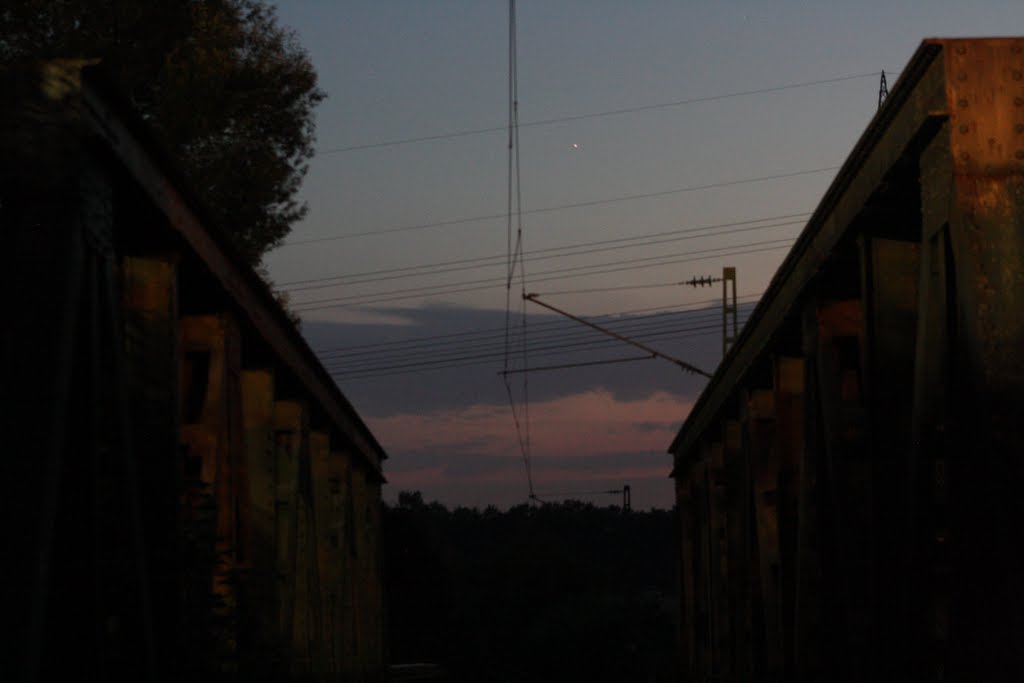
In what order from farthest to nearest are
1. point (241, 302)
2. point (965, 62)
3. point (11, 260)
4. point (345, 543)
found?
point (345, 543)
point (241, 302)
point (965, 62)
point (11, 260)

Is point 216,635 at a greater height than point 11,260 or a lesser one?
lesser

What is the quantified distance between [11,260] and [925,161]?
4904mm

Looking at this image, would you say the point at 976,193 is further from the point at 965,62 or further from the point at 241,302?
the point at 241,302

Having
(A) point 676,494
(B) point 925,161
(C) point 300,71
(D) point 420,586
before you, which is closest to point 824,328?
(B) point 925,161

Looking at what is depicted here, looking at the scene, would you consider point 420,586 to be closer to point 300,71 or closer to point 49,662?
point 300,71

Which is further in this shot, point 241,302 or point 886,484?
point 241,302

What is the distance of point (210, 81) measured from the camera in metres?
34.4

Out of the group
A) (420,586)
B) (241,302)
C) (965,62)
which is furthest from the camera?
(420,586)

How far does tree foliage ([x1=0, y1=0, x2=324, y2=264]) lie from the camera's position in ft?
105

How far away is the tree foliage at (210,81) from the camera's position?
3206 centimetres

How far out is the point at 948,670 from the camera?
8133 millimetres

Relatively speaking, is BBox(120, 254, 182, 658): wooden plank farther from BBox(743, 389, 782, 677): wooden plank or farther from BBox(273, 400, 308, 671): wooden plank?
BBox(743, 389, 782, 677): wooden plank

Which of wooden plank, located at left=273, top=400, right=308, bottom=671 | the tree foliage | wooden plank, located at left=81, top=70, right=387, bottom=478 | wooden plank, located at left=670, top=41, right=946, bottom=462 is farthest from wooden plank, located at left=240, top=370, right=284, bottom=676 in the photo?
the tree foliage

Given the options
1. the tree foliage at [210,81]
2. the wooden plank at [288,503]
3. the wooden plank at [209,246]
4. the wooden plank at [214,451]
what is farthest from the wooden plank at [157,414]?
the tree foliage at [210,81]
